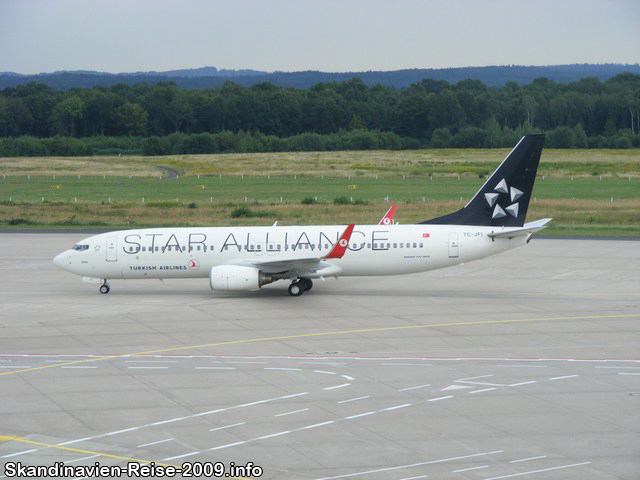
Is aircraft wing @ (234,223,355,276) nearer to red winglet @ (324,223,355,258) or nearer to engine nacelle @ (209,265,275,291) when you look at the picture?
red winglet @ (324,223,355,258)

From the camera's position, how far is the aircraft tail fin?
1790 inches

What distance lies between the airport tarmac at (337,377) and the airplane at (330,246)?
1448 mm

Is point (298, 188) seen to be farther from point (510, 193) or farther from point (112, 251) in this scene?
point (510, 193)

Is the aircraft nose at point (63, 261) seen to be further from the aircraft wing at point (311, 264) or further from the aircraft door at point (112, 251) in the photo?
the aircraft wing at point (311, 264)

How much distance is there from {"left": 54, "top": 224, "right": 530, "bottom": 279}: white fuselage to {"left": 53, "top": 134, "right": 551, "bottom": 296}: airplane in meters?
0.05

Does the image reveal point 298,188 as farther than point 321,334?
Yes

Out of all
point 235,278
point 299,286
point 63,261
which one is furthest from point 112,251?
point 299,286

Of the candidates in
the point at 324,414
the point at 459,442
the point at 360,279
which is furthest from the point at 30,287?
the point at 459,442

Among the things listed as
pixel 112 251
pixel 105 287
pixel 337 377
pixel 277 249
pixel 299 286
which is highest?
pixel 277 249

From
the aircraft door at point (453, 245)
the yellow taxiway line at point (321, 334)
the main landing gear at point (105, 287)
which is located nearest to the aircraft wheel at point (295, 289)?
the aircraft door at point (453, 245)

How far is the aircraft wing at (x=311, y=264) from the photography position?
4278 centimetres

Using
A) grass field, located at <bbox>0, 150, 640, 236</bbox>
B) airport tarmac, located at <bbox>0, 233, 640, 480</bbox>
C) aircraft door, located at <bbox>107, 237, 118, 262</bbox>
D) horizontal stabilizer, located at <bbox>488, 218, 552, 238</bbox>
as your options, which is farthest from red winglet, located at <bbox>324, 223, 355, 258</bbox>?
grass field, located at <bbox>0, 150, 640, 236</bbox>

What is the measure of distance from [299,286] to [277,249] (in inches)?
83.6

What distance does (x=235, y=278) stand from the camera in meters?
43.5
